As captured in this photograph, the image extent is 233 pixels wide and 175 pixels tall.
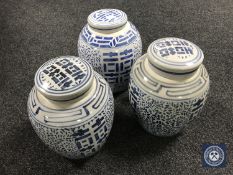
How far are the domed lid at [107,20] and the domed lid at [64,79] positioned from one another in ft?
0.74

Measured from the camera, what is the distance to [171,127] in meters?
0.96

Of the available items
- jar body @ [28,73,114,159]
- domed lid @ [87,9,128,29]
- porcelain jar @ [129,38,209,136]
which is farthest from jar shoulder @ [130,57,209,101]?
domed lid @ [87,9,128,29]

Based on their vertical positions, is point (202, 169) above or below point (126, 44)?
below

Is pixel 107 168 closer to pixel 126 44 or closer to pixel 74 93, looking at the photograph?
pixel 74 93

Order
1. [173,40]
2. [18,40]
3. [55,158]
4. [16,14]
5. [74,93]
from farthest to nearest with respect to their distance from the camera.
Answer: [16,14] < [18,40] < [55,158] < [173,40] < [74,93]

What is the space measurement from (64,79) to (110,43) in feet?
1.02

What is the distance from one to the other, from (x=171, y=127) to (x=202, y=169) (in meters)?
0.19

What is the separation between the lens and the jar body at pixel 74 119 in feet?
2.60

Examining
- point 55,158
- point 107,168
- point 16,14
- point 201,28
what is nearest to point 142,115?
point 107,168

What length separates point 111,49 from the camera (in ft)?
3.41

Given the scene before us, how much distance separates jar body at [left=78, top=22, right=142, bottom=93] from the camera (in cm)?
104

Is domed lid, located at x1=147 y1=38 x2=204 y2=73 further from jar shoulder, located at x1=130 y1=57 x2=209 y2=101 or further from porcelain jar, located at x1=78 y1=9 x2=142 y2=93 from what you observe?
porcelain jar, located at x1=78 y1=9 x2=142 y2=93

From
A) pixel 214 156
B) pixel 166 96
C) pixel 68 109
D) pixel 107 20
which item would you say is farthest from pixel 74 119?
pixel 214 156

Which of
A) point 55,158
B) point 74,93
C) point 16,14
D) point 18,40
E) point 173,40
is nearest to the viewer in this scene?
point 74,93
